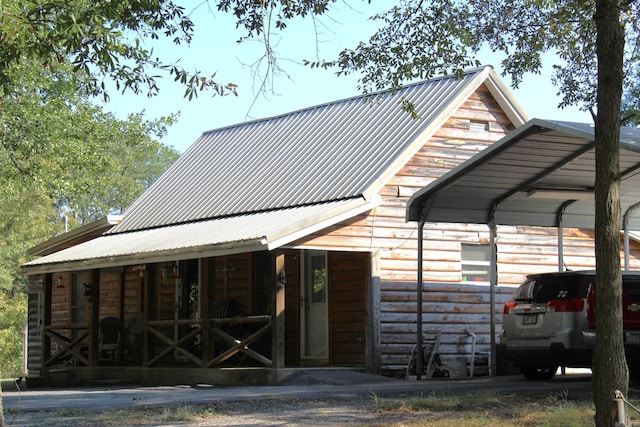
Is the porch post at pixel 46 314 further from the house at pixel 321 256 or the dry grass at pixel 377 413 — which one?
the dry grass at pixel 377 413

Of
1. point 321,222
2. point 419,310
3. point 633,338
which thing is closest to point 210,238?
point 321,222

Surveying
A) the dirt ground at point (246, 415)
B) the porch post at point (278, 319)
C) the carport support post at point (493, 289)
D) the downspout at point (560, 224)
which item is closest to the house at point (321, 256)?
the porch post at point (278, 319)

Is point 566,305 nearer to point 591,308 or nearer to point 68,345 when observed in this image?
point 591,308

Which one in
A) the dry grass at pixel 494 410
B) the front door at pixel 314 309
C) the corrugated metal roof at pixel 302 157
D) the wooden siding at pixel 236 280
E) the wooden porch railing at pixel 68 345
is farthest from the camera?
the wooden porch railing at pixel 68 345

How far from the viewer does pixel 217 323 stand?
18.9 m

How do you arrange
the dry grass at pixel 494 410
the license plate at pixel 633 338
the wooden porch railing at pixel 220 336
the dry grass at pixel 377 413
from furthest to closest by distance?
the wooden porch railing at pixel 220 336
the license plate at pixel 633 338
the dry grass at pixel 377 413
the dry grass at pixel 494 410

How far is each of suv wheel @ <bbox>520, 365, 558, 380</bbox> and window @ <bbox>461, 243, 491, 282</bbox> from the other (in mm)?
3830

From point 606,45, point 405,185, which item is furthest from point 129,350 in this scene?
point 606,45

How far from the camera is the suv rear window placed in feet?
47.9

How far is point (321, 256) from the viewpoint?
20.4m

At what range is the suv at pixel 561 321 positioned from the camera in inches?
555

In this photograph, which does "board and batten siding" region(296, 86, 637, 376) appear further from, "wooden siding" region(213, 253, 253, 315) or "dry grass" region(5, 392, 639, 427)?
"dry grass" region(5, 392, 639, 427)

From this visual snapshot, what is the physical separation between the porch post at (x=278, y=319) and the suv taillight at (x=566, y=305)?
186 inches

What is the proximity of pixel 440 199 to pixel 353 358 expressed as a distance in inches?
152
